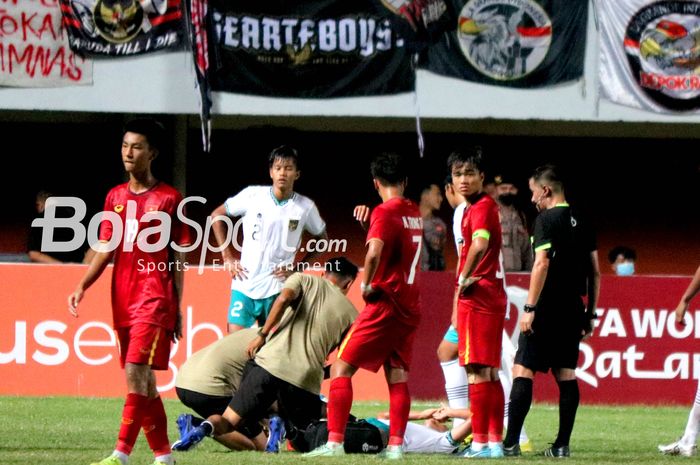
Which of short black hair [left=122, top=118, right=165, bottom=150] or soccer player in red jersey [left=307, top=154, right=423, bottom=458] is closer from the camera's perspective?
short black hair [left=122, top=118, right=165, bottom=150]

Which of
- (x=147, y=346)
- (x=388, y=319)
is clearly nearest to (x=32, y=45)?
(x=388, y=319)

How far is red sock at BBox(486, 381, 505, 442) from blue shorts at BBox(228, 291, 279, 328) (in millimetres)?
2862

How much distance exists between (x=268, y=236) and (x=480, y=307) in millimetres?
2915

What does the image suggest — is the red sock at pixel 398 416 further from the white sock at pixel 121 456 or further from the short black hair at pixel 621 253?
the short black hair at pixel 621 253

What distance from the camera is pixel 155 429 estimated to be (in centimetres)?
823

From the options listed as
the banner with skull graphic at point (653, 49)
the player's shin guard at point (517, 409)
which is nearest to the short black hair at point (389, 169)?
the player's shin guard at point (517, 409)

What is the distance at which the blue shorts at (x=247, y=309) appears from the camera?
1180 centimetres

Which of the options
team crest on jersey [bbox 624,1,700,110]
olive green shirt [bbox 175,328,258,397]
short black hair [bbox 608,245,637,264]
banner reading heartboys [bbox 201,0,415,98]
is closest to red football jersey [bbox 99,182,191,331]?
olive green shirt [bbox 175,328,258,397]

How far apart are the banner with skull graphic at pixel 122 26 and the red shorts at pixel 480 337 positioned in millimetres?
10036

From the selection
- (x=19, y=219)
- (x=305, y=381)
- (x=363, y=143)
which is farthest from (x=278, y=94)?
(x=305, y=381)

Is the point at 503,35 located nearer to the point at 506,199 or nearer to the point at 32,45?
the point at 506,199
